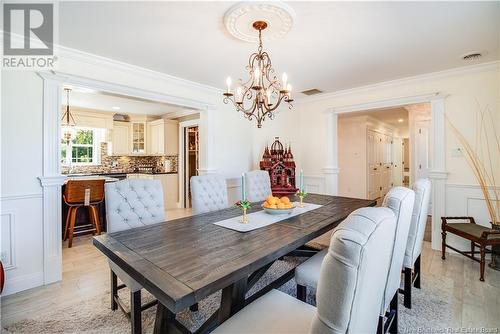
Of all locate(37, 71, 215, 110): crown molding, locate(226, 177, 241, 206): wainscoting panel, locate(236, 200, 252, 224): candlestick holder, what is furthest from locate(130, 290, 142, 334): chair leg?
locate(226, 177, 241, 206): wainscoting panel

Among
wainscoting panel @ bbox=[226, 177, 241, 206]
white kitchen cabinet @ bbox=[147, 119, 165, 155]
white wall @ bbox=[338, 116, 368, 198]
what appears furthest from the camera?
white wall @ bbox=[338, 116, 368, 198]

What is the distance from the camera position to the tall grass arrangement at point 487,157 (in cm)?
297

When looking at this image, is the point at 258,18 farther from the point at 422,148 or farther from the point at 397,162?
the point at 397,162

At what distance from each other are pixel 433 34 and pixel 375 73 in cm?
107

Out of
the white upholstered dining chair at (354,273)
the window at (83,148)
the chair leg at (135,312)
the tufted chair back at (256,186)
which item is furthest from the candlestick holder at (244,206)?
the window at (83,148)

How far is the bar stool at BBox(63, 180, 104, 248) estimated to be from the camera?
331cm

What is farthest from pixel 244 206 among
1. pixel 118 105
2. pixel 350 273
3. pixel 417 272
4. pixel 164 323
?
pixel 118 105

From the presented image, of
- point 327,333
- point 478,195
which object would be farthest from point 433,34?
point 327,333

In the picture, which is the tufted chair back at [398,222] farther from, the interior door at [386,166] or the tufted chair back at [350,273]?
the interior door at [386,166]

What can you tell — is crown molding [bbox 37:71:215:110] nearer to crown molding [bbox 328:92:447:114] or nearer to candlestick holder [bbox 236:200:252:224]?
candlestick holder [bbox 236:200:252:224]

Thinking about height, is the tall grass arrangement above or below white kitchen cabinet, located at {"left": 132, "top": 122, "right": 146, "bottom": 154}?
below

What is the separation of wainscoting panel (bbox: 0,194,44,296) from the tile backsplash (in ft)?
12.8

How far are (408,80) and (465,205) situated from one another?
1870 millimetres

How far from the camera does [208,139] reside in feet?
12.5
